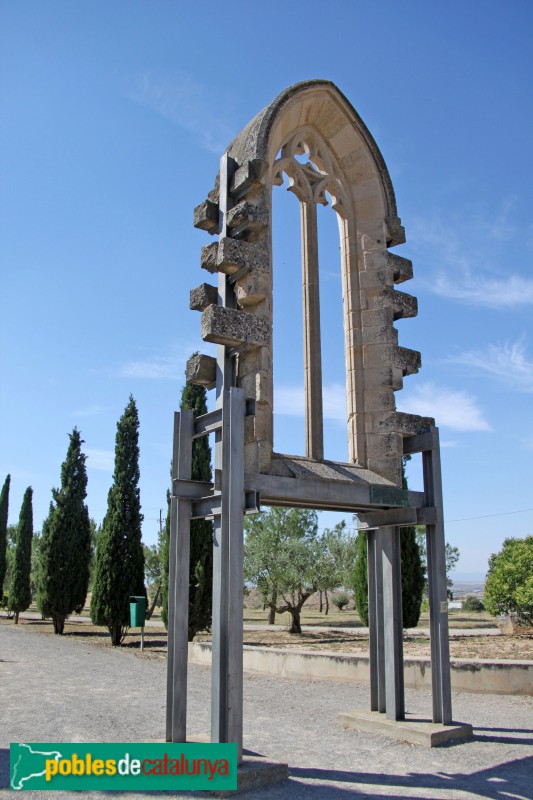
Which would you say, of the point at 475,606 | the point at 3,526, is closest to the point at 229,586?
the point at 3,526

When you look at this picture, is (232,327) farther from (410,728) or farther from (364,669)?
(364,669)

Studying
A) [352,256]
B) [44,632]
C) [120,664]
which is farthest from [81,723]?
[44,632]

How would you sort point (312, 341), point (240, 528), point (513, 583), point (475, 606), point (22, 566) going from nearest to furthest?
point (240, 528) → point (312, 341) → point (513, 583) → point (22, 566) → point (475, 606)

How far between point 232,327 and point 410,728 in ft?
13.7

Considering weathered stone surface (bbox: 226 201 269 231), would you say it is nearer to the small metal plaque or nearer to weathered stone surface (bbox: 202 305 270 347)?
weathered stone surface (bbox: 202 305 270 347)

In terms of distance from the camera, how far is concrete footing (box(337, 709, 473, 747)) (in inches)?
243

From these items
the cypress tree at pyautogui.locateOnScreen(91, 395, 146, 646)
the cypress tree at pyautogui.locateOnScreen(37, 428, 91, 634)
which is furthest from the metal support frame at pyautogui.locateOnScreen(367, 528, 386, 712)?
the cypress tree at pyautogui.locateOnScreen(37, 428, 91, 634)

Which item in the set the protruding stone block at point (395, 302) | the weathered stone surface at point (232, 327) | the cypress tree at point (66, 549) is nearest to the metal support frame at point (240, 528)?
the weathered stone surface at point (232, 327)

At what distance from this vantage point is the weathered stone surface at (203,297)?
6207 millimetres

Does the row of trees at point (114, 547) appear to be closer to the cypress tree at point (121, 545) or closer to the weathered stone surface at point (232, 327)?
the cypress tree at point (121, 545)

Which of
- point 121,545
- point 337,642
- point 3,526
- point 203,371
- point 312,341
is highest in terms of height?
point 312,341

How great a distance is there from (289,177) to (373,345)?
2.08m
